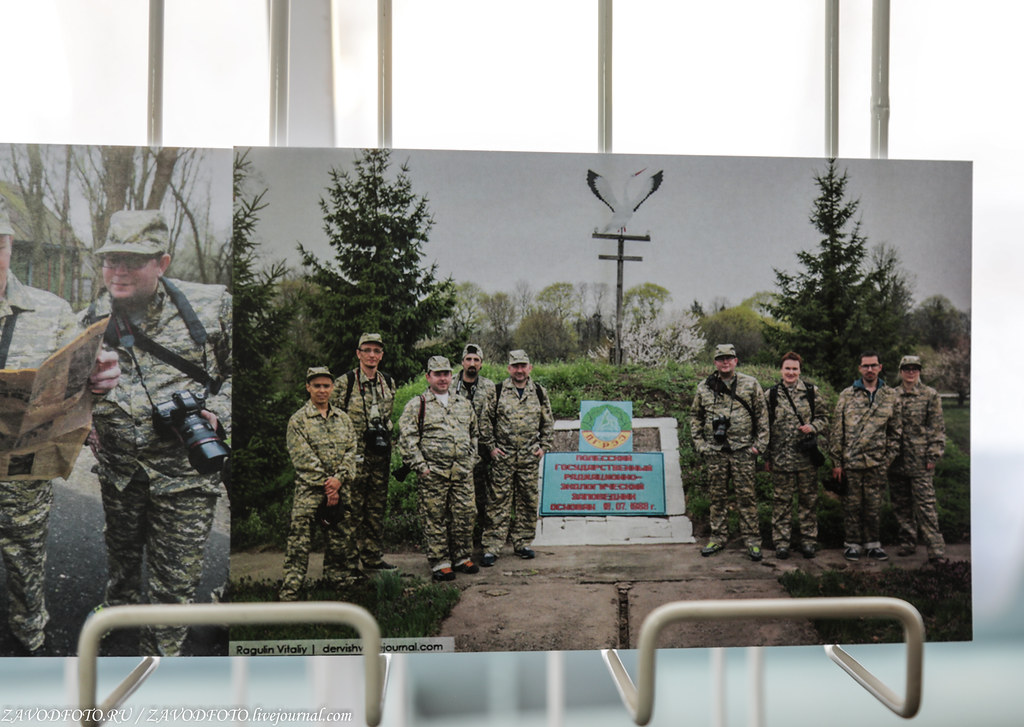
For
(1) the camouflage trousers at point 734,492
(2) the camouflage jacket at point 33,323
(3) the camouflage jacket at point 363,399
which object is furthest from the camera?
(1) the camouflage trousers at point 734,492

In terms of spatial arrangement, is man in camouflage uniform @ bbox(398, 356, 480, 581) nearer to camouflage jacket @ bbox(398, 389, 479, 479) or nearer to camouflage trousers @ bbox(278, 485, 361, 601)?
camouflage jacket @ bbox(398, 389, 479, 479)

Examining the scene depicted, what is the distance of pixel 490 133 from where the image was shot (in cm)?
345

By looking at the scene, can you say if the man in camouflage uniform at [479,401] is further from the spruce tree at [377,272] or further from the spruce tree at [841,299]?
the spruce tree at [841,299]

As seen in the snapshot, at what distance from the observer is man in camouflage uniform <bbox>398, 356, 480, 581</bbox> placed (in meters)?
3.35

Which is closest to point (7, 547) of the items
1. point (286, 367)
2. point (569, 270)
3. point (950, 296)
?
point (286, 367)

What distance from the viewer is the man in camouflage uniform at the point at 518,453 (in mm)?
3393

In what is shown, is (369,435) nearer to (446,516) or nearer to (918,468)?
(446,516)

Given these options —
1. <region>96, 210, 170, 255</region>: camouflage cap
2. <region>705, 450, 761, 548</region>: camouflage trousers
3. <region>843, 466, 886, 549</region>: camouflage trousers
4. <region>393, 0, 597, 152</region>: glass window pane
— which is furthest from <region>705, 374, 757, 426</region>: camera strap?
<region>96, 210, 170, 255</region>: camouflage cap

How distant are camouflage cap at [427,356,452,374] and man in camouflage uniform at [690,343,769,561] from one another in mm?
1174

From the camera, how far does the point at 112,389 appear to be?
3.24 meters

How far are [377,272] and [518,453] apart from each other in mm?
1057

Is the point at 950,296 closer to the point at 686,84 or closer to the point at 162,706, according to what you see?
the point at 686,84

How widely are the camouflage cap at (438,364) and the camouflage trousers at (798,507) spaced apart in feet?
5.46

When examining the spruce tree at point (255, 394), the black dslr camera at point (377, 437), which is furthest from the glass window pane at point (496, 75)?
the black dslr camera at point (377, 437)
